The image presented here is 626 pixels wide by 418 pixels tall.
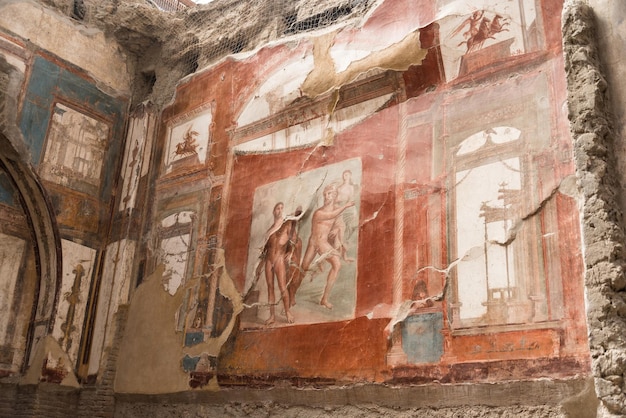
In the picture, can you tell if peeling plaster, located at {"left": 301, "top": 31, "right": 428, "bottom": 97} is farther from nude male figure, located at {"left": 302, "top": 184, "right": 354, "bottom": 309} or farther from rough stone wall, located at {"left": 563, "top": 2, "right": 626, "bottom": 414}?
rough stone wall, located at {"left": 563, "top": 2, "right": 626, "bottom": 414}

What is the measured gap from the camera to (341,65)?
14.9 ft

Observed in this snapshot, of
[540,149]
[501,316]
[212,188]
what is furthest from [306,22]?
[501,316]

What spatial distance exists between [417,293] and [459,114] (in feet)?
3.45

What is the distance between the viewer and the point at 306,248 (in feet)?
14.3

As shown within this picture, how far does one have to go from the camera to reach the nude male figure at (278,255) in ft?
14.3

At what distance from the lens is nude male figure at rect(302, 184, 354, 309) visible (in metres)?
4.16

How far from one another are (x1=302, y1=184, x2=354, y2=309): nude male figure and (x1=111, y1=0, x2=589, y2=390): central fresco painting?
12 millimetres

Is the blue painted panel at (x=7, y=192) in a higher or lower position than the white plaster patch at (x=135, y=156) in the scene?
lower

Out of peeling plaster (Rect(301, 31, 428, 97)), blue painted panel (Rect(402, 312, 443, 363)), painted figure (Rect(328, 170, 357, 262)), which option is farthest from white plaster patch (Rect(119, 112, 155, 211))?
blue painted panel (Rect(402, 312, 443, 363))

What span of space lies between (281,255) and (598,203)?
2.20m

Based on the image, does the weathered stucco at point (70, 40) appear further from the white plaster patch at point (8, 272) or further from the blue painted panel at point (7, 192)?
the white plaster patch at point (8, 272)

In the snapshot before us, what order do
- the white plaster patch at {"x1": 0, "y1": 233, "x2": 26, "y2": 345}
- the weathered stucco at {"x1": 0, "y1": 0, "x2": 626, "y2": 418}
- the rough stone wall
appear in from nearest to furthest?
1. the rough stone wall
2. the weathered stucco at {"x1": 0, "y1": 0, "x2": 626, "y2": 418}
3. the white plaster patch at {"x1": 0, "y1": 233, "x2": 26, "y2": 345}

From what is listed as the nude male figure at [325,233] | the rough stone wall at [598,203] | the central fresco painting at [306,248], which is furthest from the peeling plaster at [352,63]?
the rough stone wall at [598,203]

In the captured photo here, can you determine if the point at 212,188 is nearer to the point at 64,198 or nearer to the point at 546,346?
the point at 64,198
